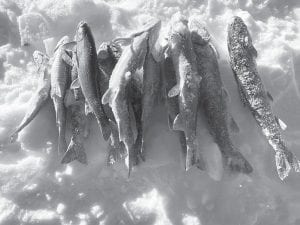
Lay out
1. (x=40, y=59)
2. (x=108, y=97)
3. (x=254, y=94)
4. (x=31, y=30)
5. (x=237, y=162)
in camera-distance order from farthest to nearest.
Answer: (x=31, y=30) < (x=40, y=59) < (x=254, y=94) < (x=237, y=162) < (x=108, y=97)

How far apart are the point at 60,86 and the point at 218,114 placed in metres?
1.99

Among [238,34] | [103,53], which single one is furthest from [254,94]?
[103,53]

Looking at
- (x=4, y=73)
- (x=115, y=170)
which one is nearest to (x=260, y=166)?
(x=115, y=170)

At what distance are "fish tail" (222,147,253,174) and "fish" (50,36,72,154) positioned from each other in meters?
2.02

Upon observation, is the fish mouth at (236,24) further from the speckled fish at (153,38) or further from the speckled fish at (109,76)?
the speckled fish at (109,76)

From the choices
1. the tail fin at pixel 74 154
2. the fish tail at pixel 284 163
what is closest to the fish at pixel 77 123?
the tail fin at pixel 74 154

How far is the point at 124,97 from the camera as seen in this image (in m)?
4.10

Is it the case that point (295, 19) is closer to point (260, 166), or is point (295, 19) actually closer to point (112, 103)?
point (260, 166)

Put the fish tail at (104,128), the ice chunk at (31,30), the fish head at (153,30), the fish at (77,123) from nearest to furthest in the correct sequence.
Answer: the fish tail at (104,128), the fish at (77,123), the fish head at (153,30), the ice chunk at (31,30)

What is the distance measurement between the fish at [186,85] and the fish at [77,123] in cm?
114

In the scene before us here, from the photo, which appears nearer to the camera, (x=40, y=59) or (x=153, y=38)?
(x=153, y=38)

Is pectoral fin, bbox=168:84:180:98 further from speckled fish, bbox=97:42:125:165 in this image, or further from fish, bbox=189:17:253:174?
speckled fish, bbox=97:42:125:165

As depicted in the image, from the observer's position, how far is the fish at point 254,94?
454 centimetres

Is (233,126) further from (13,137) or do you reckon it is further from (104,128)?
(13,137)
